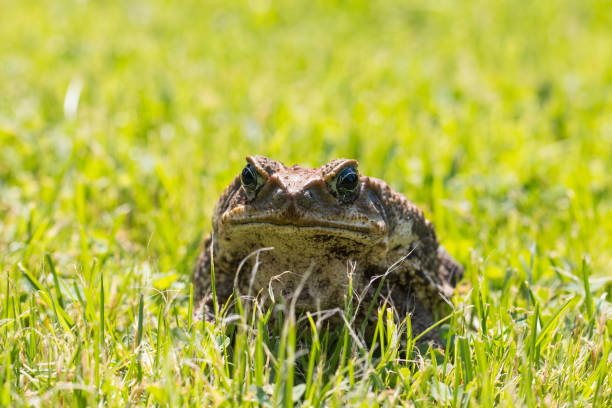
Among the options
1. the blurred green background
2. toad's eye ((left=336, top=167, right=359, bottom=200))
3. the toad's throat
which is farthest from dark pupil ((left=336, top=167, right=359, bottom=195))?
the blurred green background

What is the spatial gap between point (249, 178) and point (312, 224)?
315mm

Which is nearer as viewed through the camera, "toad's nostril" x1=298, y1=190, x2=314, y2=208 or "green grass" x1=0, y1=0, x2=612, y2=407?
"green grass" x1=0, y1=0, x2=612, y2=407

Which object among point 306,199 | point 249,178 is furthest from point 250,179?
point 306,199

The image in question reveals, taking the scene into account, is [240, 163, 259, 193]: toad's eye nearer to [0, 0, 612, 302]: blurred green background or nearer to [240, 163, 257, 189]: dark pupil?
[240, 163, 257, 189]: dark pupil

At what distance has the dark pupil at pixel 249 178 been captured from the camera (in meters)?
2.35

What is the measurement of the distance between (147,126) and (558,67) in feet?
13.2

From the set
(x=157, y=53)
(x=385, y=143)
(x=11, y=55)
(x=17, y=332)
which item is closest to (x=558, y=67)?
(x=385, y=143)

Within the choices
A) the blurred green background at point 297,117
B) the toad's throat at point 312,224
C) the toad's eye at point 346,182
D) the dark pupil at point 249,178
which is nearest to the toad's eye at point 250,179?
the dark pupil at point 249,178

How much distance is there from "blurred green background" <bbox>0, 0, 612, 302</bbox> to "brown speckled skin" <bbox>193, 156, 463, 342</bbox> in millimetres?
304

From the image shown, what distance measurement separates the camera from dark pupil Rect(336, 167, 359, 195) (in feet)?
7.66

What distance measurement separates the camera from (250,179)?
2363 mm

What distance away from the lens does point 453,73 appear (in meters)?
6.25

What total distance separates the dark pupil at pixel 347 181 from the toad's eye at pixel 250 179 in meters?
0.30

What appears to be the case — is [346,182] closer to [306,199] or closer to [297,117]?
[306,199]
